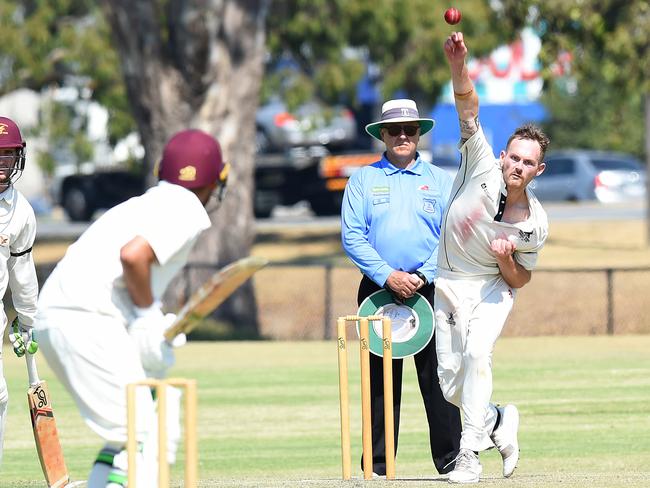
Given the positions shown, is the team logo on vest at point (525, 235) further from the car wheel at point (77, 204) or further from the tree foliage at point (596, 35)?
the car wheel at point (77, 204)

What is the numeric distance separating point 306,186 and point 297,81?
2.80 metres

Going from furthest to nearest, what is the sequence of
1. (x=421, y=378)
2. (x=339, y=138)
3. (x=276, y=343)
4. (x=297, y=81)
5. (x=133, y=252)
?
(x=339, y=138) → (x=297, y=81) → (x=276, y=343) → (x=421, y=378) → (x=133, y=252)

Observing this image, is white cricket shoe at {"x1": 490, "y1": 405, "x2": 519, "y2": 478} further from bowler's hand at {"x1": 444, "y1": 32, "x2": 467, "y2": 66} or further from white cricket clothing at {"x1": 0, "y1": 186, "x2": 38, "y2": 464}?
white cricket clothing at {"x1": 0, "y1": 186, "x2": 38, "y2": 464}

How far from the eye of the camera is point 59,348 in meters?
5.75

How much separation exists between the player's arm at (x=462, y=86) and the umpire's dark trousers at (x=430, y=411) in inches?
53.2

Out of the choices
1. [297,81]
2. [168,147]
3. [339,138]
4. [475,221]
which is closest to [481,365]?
[475,221]

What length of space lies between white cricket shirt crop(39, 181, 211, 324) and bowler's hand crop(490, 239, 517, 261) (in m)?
2.10

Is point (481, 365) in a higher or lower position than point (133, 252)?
lower

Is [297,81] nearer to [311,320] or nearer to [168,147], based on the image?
[311,320]

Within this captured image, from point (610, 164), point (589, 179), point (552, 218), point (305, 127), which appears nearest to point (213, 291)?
point (552, 218)

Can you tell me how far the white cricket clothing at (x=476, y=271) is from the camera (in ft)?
24.5

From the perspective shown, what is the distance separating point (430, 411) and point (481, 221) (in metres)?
1.47

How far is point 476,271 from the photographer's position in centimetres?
757

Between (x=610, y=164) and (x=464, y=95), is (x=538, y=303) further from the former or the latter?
(x=610, y=164)
